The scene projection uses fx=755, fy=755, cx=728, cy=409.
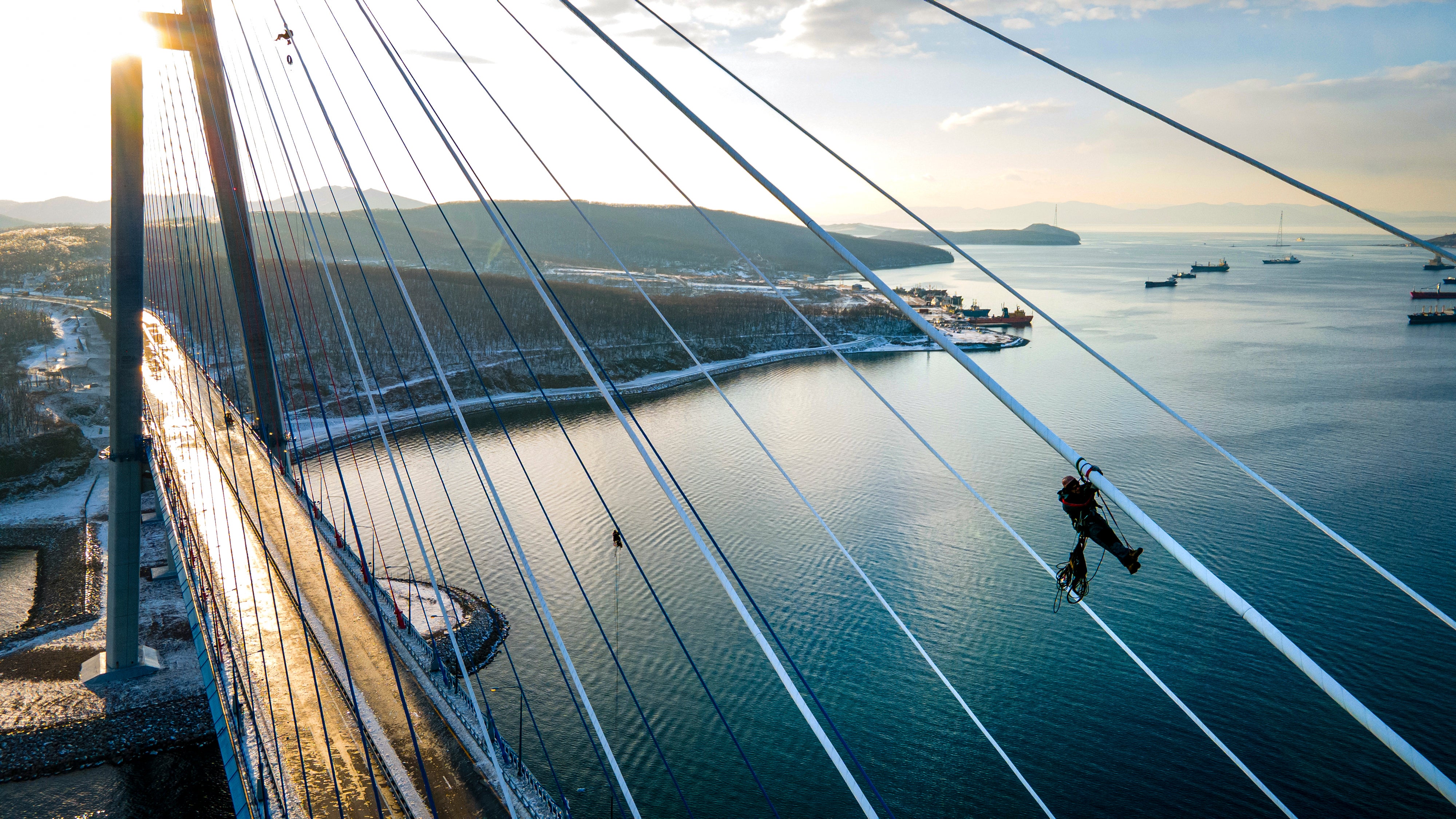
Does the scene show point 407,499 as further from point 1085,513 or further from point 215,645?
point 1085,513

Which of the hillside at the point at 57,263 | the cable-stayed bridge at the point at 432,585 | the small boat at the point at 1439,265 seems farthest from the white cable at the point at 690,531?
the small boat at the point at 1439,265

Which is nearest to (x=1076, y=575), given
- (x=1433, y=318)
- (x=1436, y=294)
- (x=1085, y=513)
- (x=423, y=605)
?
(x=1085, y=513)

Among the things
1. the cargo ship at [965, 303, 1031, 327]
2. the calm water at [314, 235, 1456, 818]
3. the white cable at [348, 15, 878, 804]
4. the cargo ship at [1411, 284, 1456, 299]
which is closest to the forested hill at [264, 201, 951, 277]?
the cargo ship at [965, 303, 1031, 327]

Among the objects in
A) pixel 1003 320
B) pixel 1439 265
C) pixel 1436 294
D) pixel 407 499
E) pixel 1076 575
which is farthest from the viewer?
pixel 1439 265

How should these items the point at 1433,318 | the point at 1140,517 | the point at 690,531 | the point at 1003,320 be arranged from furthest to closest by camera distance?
the point at 1003,320 < the point at 1433,318 < the point at 690,531 < the point at 1140,517

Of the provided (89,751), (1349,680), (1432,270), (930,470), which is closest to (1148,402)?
(930,470)

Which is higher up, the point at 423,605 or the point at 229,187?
the point at 229,187

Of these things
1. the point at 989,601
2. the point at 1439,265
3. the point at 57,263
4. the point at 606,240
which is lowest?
the point at 989,601

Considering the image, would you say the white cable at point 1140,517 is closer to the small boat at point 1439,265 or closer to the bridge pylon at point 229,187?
the bridge pylon at point 229,187

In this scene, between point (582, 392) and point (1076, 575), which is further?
point (582, 392)
